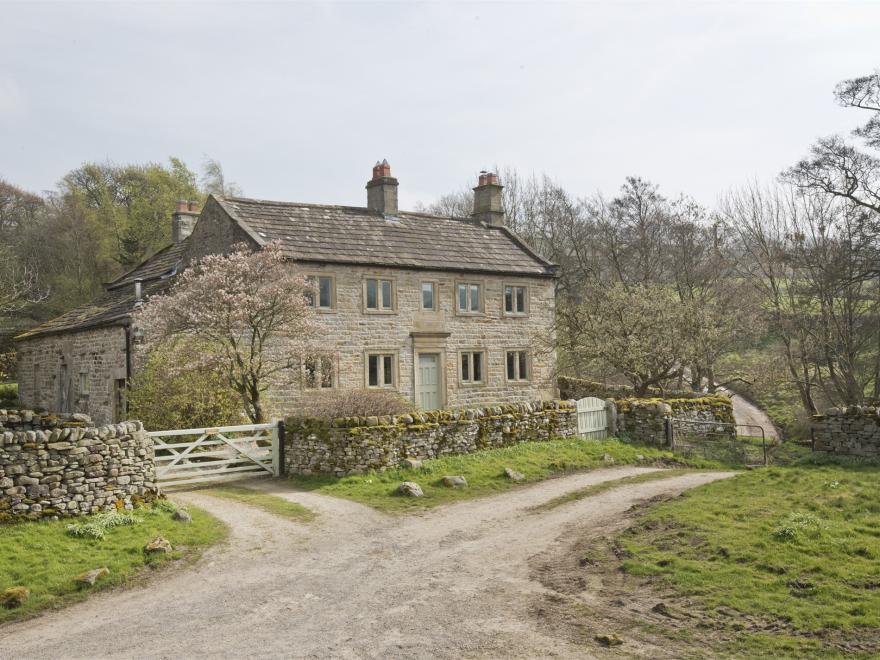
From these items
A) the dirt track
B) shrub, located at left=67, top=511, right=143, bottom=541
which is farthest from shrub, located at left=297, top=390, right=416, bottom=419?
shrub, located at left=67, top=511, right=143, bottom=541

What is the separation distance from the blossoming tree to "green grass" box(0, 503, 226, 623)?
689 centimetres

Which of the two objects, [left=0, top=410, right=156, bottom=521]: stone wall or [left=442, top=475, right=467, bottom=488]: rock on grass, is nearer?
[left=0, top=410, right=156, bottom=521]: stone wall

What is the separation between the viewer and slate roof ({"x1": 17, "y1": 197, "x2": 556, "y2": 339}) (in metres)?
24.8

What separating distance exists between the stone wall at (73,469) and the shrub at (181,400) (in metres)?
5.52

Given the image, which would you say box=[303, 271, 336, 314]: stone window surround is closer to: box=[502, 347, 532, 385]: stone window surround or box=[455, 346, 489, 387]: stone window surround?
box=[455, 346, 489, 387]: stone window surround

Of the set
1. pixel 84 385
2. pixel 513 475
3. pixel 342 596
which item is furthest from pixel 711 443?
pixel 84 385

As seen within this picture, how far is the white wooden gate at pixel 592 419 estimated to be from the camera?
68.8 ft

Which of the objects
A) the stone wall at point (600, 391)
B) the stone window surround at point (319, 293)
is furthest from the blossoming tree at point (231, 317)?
the stone wall at point (600, 391)

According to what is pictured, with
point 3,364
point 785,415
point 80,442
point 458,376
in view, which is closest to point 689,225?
point 785,415

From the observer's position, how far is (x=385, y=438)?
16516mm

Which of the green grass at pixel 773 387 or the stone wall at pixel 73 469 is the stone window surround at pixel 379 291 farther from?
the green grass at pixel 773 387

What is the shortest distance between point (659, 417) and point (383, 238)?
1234cm

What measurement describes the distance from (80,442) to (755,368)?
1099 inches

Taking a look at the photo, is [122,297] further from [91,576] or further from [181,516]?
[91,576]
